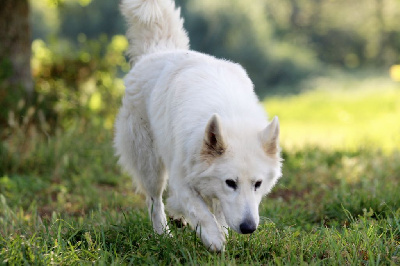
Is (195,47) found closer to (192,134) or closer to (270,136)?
(192,134)

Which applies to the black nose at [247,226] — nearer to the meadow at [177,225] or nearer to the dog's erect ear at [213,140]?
the meadow at [177,225]

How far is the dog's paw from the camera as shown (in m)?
3.37

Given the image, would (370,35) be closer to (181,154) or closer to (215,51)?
(215,51)

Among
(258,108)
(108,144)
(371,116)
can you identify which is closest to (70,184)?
(108,144)

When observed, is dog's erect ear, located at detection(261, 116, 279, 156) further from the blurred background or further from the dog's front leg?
the blurred background

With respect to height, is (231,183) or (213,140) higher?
(213,140)

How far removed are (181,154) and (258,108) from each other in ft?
2.34

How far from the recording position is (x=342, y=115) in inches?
348

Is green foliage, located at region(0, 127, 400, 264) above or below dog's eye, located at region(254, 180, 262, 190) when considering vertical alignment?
below

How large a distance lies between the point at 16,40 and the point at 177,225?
15.3 ft

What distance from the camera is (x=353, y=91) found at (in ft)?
65.8

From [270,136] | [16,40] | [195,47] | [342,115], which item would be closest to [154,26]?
[270,136]

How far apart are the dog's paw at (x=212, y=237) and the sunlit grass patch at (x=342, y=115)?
517 centimetres

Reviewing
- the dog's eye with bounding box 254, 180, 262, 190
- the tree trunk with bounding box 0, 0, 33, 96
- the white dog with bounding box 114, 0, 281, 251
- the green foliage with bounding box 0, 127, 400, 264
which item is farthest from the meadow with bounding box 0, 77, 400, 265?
the tree trunk with bounding box 0, 0, 33, 96
